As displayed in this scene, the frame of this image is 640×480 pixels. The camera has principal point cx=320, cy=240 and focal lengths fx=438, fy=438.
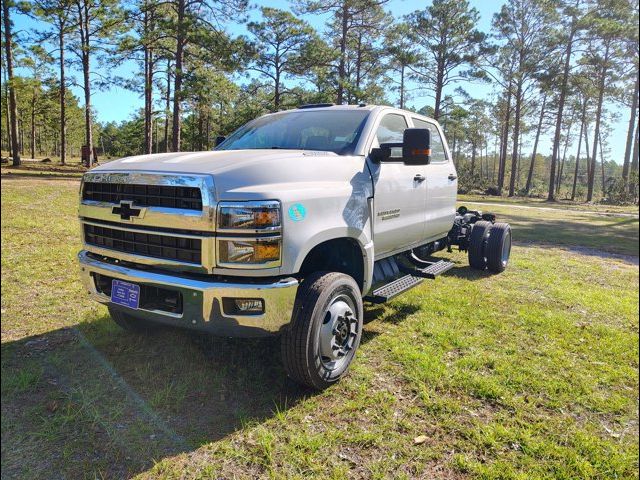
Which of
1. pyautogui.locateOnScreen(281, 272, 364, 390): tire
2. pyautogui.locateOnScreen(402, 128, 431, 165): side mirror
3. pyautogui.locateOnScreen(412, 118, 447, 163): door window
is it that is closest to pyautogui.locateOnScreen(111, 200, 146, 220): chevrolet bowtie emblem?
pyautogui.locateOnScreen(281, 272, 364, 390): tire

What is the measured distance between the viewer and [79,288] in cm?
530

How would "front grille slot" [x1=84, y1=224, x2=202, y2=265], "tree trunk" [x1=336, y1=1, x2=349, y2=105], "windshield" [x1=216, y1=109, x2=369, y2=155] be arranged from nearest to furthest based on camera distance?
"front grille slot" [x1=84, y1=224, x2=202, y2=265] < "windshield" [x1=216, y1=109, x2=369, y2=155] < "tree trunk" [x1=336, y1=1, x2=349, y2=105]

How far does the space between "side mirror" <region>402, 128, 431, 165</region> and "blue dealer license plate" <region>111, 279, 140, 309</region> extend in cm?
234

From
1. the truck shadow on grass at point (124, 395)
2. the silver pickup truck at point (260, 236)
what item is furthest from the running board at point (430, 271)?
the truck shadow on grass at point (124, 395)

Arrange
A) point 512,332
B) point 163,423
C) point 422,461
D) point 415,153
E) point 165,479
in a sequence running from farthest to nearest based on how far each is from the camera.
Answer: point 512,332
point 415,153
point 163,423
point 422,461
point 165,479

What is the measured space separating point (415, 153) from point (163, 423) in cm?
274

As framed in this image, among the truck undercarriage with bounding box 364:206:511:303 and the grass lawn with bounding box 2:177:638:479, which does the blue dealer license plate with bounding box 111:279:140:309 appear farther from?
the truck undercarriage with bounding box 364:206:511:303

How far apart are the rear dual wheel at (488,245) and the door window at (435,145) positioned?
1.81 m

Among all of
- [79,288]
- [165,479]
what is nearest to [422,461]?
[165,479]

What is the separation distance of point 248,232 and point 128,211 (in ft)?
3.04

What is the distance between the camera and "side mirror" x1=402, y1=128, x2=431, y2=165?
11.7 feet

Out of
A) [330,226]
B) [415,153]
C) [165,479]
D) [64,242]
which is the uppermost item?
[415,153]

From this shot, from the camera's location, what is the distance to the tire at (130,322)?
4.04 metres

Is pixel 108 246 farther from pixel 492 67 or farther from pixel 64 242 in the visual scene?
pixel 492 67
